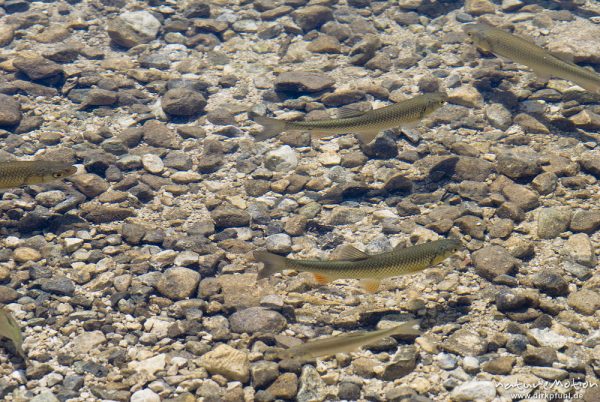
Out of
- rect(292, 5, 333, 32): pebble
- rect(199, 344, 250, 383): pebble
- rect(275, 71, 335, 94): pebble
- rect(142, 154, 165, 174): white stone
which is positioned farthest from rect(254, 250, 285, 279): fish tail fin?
rect(292, 5, 333, 32): pebble

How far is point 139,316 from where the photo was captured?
→ 19.1 ft

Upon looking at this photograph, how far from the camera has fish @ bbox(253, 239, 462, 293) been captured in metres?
5.48

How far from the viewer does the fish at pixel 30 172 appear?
21.6 feet

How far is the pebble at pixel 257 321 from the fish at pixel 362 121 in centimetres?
218

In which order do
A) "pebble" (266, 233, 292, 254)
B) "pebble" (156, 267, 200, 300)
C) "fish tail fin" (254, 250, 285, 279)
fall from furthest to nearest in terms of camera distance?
"pebble" (266, 233, 292, 254) → "pebble" (156, 267, 200, 300) → "fish tail fin" (254, 250, 285, 279)

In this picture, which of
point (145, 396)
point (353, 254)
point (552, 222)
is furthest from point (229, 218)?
point (552, 222)

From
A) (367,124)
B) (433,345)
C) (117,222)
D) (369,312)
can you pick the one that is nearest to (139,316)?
(117,222)

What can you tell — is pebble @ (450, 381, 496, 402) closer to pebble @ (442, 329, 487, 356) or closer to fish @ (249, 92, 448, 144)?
pebble @ (442, 329, 487, 356)

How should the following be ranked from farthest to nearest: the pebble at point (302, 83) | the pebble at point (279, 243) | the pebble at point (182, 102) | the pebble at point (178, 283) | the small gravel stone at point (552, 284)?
the pebble at point (302, 83) < the pebble at point (182, 102) < the pebble at point (279, 243) < the pebble at point (178, 283) < the small gravel stone at point (552, 284)

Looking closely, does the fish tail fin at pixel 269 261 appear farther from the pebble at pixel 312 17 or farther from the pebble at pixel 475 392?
the pebble at pixel 312 17

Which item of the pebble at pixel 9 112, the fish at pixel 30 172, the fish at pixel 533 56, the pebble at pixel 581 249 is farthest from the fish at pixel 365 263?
the pebble at pixel 9 112

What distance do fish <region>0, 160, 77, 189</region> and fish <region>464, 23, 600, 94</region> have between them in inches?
223

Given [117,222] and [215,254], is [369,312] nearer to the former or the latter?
[215,254]

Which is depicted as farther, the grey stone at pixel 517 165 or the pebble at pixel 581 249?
the grey stone at pixel 517 165
